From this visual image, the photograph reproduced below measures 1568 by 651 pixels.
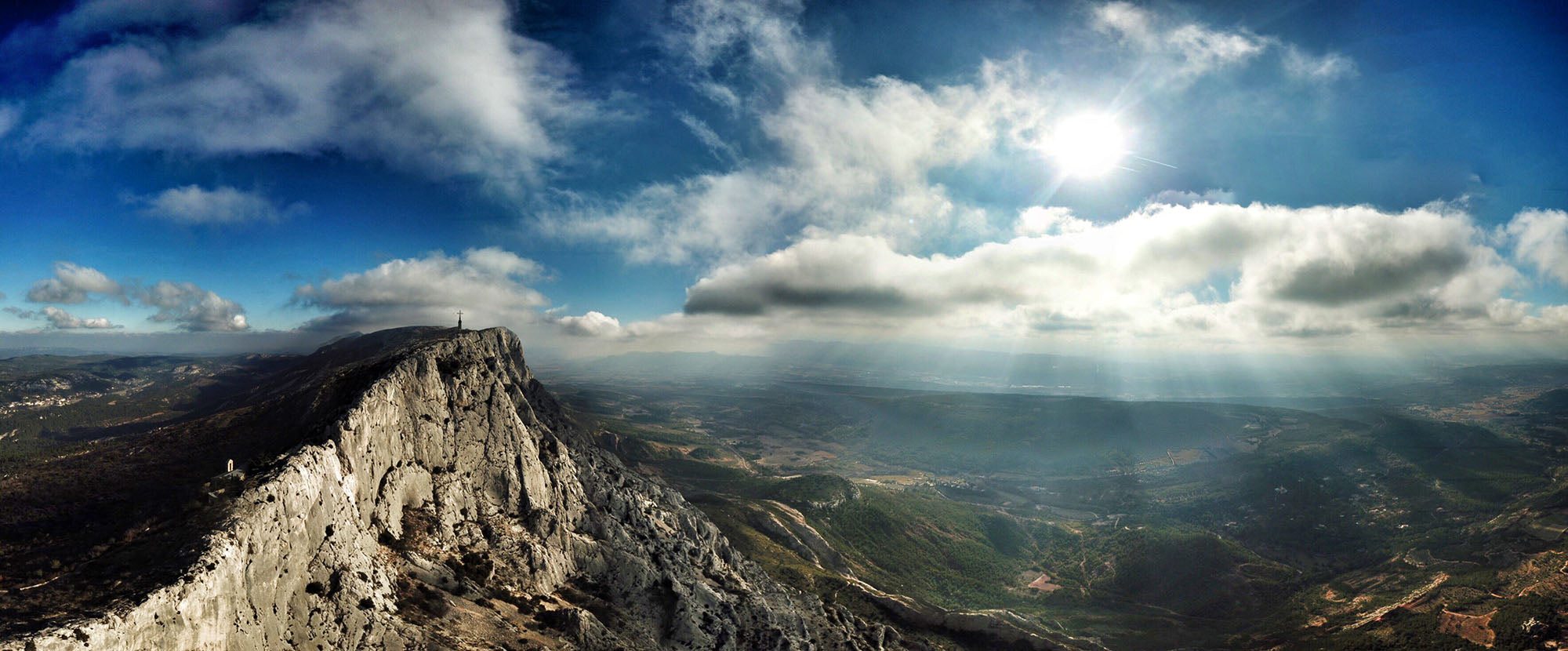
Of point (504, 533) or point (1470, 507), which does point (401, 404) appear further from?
point (1470, 507)

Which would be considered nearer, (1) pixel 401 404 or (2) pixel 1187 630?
(1) pixel 401 404

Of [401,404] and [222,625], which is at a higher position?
[401,404]

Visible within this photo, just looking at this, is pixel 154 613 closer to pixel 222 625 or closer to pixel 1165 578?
pixel 222 625

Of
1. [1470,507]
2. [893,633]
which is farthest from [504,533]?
[1470,507]

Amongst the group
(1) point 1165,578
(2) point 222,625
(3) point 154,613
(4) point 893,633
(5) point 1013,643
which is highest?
(3) point 154,613

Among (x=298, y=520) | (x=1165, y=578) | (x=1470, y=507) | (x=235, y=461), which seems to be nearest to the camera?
(x=298, y=520)

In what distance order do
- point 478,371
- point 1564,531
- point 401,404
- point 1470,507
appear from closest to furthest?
1. point 401,404
2. point 478,371
3. point 1564,531
4. point 1470,507
